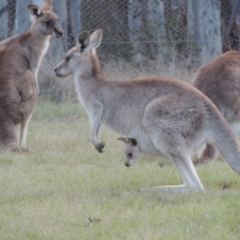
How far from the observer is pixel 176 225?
523 cm

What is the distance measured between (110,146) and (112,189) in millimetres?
2256

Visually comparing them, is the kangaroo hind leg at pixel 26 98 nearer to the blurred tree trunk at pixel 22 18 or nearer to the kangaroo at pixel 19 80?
the kangaroo at pixel 19 80

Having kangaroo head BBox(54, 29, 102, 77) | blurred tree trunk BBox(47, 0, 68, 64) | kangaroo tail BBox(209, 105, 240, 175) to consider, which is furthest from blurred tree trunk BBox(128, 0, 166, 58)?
kangaroo tail BBox(209, 105, 240, 175)

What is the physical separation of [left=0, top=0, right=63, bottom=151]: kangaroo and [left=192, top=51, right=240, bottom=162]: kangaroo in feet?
6.29

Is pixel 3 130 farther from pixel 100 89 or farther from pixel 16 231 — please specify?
pixel 16 231

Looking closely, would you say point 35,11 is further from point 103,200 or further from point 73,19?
point 73,19

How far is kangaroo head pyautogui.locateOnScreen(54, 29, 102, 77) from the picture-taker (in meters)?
7.25

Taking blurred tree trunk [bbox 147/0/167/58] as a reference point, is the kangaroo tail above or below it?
above

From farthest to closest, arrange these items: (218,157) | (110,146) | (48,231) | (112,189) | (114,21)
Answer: (114,21), (110,146), (218,157), (112,189), (48,231)

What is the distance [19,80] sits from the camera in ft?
28.0

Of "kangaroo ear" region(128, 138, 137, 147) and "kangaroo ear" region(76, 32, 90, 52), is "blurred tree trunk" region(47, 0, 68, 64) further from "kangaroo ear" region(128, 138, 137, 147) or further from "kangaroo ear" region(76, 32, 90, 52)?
"kangaroo ear" region(128, 138, 137, 147)

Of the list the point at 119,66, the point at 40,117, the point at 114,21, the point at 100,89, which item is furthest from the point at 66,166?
the point at 114,21

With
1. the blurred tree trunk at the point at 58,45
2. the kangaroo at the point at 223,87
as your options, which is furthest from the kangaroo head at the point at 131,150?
the blurred tree trunk at the point at 58,45

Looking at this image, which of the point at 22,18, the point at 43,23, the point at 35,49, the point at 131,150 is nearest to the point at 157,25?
the point at 22,18
